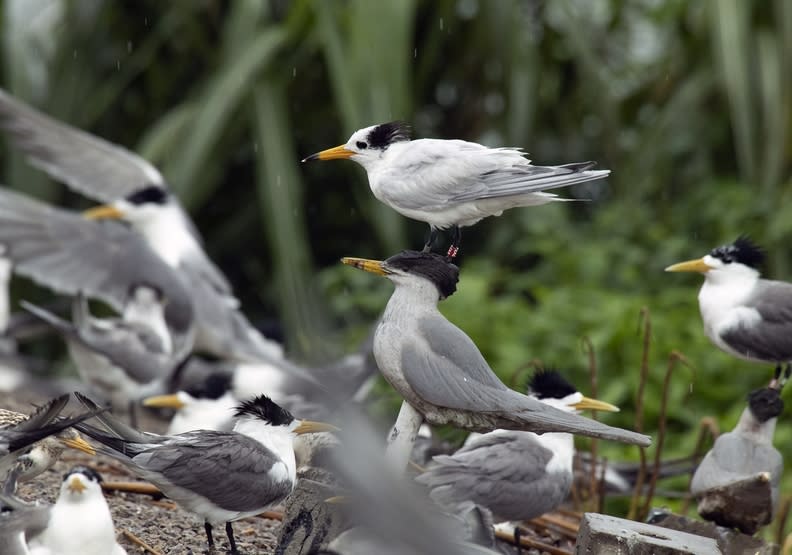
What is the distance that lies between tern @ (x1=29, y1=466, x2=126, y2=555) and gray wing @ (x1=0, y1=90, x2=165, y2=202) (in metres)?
2.42

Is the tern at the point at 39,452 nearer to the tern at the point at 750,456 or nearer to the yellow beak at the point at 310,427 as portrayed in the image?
the yellow beak at the point at 310,427

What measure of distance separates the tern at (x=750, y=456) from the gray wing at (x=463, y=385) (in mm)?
545

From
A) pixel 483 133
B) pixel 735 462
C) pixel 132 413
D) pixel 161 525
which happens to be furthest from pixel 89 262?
pixel 483 133

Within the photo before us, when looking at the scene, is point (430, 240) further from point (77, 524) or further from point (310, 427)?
point (77, 524)

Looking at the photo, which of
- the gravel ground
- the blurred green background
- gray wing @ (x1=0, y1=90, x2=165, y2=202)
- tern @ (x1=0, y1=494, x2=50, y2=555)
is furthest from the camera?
the blurred green background

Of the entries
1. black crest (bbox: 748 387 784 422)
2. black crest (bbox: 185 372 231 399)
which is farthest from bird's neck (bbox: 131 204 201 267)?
black crest (bbox: 748 387 784 422)

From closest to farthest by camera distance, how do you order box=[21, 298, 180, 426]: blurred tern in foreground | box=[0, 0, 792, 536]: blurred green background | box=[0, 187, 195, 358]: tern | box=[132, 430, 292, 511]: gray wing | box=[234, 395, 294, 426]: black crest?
box=[132, 430, 292, 511]: gray wing → box=[234, 395, 294, 426]: black crest → box=[21, 298, 180, 426]: blurred tern in foreground → box=[0, 187, 195, 358]: tern → box=[0, 0, 792, 536]: blurred green background

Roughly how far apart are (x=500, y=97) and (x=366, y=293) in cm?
126

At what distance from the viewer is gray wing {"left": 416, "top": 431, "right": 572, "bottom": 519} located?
191 cm

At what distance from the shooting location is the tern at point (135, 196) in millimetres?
3750

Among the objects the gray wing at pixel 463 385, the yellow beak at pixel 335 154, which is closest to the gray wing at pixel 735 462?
the gray wing at pixel 463 385

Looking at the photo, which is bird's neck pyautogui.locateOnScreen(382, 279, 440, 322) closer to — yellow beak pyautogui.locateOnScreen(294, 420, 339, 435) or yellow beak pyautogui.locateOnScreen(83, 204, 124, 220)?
yellow beak pyautogui.locateOnScreen(294, 420, 339, 435)

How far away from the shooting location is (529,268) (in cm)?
528

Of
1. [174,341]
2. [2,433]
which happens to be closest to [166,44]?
[174,341]
